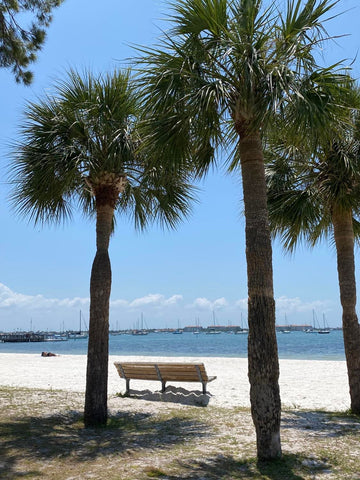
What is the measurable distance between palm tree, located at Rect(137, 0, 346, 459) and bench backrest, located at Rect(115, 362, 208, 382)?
484cm

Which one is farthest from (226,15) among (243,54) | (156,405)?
(156,405)

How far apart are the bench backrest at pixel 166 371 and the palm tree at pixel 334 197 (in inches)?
126

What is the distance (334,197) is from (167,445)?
514 cm

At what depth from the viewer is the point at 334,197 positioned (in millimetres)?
8188

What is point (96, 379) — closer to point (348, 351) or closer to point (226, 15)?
point (348, 351)

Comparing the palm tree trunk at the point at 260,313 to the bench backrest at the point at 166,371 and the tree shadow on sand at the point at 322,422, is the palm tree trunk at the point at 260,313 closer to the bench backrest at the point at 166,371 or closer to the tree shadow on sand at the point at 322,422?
the tree shadow on sand at the point at 322,422

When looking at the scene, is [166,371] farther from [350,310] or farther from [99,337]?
[350,310]

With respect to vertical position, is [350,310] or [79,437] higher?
[350,310]

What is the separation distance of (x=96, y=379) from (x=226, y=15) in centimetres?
573

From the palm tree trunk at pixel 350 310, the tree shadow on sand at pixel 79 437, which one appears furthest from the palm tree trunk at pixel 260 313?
the palm tree trunk at pixel 350 310

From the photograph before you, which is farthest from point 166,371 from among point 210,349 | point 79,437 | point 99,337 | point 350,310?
point 210,349

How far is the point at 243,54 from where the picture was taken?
5.28 meters

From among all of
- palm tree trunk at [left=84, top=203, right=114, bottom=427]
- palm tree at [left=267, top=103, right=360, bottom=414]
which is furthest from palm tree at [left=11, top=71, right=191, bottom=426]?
palm tree at [left=267, top=103, right=360, bottom=414]

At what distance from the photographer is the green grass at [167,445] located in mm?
4758
